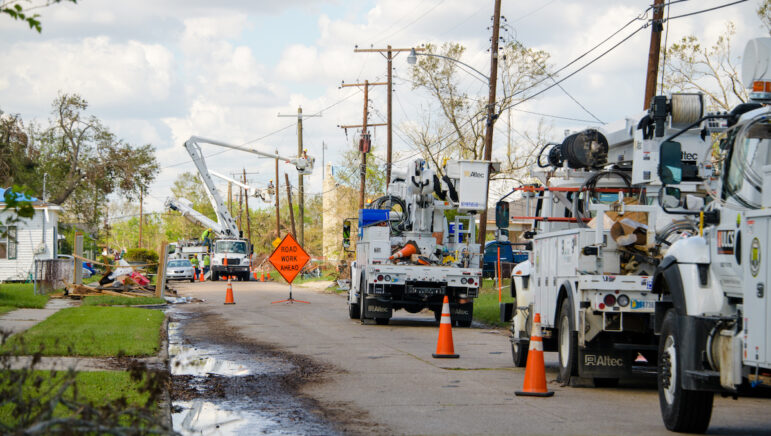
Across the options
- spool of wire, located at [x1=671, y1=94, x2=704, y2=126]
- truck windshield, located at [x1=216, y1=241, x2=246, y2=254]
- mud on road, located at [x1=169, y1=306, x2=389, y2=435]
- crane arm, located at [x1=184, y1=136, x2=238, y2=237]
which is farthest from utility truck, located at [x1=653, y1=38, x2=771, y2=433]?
truck windshield, located at [x1=216, y1=241, x2=246, y2=254]

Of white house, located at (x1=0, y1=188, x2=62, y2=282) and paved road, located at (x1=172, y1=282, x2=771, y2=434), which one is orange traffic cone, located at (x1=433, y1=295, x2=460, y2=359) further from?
white house, located at (x1=0, y1=188, x2=62, y2=282)

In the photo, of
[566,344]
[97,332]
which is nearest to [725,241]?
[566,344]

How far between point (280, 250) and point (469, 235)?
8.82m

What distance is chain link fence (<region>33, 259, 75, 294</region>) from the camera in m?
28.5

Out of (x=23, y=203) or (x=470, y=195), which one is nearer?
(x=23, y=203)

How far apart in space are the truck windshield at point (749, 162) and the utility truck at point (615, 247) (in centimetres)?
97

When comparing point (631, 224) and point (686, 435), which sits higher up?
point (631, 224)

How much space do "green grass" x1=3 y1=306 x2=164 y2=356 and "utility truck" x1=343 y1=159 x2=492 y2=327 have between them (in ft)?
16.2

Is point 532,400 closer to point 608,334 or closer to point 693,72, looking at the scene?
point 608,334

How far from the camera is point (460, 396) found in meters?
10.7

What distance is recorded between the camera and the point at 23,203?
5723mm

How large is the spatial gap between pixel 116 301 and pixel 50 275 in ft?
13.9

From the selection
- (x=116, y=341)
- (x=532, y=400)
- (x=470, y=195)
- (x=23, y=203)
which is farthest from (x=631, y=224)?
(x=470, y=195)

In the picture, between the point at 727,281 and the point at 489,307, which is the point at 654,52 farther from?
the point at 727,281
